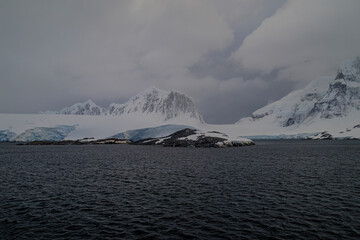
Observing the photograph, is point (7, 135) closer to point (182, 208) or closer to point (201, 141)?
point (201, 141)

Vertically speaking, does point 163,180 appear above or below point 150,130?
below

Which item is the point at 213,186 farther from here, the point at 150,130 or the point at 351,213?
the point at 150,130

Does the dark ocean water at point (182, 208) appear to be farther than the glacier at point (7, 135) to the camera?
No

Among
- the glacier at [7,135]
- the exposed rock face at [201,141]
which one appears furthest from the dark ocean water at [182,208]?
the glacier at [7,135]

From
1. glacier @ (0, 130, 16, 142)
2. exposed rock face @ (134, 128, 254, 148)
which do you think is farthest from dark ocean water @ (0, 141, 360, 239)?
glacier @ (0, 130, 16, 142)

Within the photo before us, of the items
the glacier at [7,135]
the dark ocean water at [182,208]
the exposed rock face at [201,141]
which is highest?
the glacier at [7,135]

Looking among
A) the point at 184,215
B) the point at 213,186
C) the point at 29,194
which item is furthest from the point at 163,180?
the point at 29,194

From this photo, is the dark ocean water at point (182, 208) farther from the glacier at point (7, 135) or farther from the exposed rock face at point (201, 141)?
the glacier at point (7, 135)

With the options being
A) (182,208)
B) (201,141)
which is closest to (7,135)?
(201,141)

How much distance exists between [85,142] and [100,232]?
174152 millimetres

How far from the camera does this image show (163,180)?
112 ft

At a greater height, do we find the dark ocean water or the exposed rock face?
the exposed rock face

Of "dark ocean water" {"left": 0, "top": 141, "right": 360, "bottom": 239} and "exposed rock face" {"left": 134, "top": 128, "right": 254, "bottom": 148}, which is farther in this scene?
"exposed rock face" {"left": 134, "top": 128, "right": 254, "bottom": 148}

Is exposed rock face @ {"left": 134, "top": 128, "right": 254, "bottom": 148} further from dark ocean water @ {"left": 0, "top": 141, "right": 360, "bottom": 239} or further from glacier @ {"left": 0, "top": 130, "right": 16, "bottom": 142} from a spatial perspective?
glacier @ {"left": 0, "top": 130, "right": 16, "bottom": 142}
